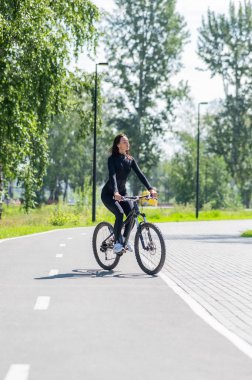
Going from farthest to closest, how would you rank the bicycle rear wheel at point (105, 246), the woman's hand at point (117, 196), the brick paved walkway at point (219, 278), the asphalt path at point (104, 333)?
the bicycle rear wheel at point (105, 246) < the woman's hand at point (117, 196) < the brick paved walkway at point (219, 278) < the asphalt path at point (104, 333)

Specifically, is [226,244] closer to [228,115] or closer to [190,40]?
[190,40]

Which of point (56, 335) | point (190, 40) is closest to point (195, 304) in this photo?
point (56, 335)

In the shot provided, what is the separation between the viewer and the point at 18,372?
5.58m

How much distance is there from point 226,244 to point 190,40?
43.4 meters

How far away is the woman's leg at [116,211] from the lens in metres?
12.3

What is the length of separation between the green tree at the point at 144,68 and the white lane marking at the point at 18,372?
54.6 metres

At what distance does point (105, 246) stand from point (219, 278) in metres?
1.96

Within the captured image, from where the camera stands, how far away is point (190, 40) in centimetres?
6269

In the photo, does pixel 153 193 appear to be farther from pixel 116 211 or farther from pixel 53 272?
pixel 53 272

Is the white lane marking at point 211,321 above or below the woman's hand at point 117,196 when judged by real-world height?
below

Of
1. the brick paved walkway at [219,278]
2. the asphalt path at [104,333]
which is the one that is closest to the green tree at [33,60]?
the brick paved walkway at [219,278]

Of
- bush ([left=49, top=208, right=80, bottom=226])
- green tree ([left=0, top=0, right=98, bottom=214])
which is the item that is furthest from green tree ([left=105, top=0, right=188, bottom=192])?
green tree ([left=0, top=0, right=98, bottom=214])

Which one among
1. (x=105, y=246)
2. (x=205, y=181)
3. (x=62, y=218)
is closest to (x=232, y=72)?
(x=205, y=181)

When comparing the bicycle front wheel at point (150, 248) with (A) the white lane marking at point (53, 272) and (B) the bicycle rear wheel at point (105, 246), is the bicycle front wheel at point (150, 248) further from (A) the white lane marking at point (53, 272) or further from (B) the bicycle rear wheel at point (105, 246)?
(A) the white lane marking at point (53, 272)
